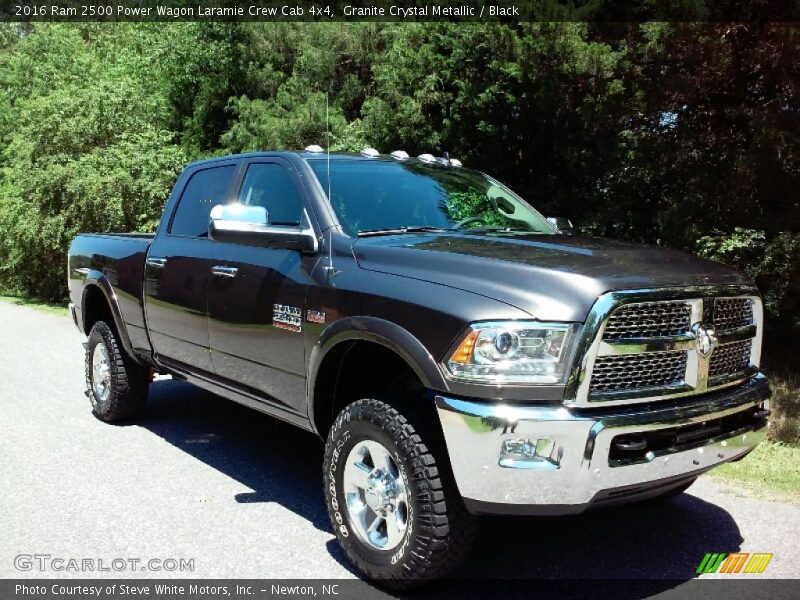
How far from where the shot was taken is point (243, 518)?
4473 mm

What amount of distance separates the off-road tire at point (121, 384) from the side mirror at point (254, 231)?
8.63 feet

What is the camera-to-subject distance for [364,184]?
4.62m

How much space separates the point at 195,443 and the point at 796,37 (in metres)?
6.51

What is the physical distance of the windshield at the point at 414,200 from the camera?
442 centimetres

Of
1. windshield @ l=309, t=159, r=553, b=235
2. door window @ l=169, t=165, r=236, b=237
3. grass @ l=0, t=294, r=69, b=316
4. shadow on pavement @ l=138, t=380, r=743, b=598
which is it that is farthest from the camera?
grass @ l=0, t=294, r=69, b=316

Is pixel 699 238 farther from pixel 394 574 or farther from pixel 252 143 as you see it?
pixel 252 143

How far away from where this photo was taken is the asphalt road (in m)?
3.92

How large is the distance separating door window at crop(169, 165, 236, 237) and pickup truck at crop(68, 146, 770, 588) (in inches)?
10.7

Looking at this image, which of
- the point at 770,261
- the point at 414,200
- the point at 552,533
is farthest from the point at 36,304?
the point at 552,533

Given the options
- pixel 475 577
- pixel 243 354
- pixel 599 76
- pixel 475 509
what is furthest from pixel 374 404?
pixel 599 76

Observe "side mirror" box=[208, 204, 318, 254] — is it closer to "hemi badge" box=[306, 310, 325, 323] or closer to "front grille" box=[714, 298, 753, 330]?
"hemi badge" box=[306, 310, 325, 323]

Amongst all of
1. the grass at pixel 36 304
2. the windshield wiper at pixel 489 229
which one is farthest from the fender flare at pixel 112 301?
the grass at pixel 36 304

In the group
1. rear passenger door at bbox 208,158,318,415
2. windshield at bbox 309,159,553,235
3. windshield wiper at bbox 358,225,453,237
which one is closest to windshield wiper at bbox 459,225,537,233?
windshield at bbox 309,159,553,235

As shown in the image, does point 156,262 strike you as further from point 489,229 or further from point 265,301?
point 489,229
